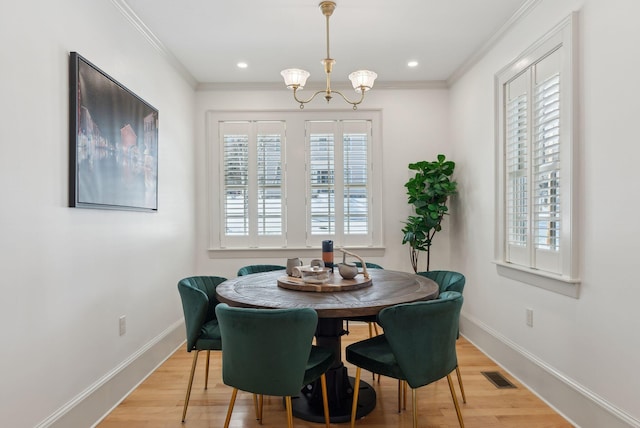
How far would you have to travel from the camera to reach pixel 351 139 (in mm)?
4562

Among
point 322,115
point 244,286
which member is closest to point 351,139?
point 322,115

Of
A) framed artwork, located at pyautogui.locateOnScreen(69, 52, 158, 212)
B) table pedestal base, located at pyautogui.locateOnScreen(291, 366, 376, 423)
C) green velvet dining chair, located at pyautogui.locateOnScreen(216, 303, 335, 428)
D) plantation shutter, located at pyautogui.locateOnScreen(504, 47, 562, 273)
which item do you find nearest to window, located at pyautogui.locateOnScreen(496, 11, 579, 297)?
plantation shutter, located at pyautogui.locateOnScreen(504, 47, 562, 273)

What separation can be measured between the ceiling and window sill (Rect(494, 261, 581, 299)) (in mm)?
1970

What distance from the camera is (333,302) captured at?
6.68ft

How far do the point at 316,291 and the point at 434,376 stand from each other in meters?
0.79

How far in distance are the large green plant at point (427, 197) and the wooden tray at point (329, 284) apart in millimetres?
1668

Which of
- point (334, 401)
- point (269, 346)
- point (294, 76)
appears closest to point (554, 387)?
point (334, 401)

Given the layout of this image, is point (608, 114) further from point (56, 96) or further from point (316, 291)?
point (56, 96)

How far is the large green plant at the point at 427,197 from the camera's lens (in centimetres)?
402

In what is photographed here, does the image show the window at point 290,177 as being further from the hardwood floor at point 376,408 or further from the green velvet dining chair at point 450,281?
the hardwood floor at point 376,408

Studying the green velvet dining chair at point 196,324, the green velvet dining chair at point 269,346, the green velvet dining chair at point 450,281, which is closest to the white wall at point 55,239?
the green velvet dining chair at point 196,324

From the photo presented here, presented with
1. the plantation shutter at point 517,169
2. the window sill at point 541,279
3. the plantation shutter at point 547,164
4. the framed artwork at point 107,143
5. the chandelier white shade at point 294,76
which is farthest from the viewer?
the plantation shutter at point 517,169

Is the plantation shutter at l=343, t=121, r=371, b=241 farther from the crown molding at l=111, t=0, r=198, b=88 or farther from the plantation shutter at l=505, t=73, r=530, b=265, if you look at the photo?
the crown molding at l=111, t=0, r=198, b=88

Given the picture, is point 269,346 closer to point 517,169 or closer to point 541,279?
point 541,279
